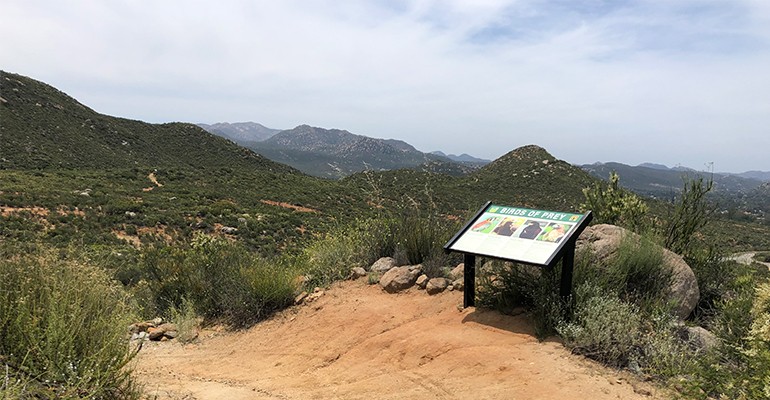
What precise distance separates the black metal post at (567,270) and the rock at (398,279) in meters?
2.61

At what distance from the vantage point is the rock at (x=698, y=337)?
185 inches

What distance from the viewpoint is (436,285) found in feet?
22.8

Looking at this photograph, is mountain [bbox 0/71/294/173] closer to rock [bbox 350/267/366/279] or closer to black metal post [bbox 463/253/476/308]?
rock [bbox 350/267/366/279]

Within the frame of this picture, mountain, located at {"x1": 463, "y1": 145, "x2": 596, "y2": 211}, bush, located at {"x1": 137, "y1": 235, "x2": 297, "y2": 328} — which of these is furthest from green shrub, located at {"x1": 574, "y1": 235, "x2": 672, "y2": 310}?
mountain, located at {"x1": 463, "y1": 145, "x2": 596, "y2": 211}

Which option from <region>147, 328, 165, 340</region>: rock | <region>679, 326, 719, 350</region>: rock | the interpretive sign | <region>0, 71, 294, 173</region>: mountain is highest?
<region>0, 71, 294, 173</region>: mountain

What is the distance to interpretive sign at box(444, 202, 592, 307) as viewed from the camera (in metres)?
5.19

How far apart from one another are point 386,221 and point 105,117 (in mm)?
60846

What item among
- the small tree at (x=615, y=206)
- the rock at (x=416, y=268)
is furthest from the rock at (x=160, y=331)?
the small tree at (x=615, y=206)

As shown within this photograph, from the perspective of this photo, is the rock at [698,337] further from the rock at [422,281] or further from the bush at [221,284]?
the bush at [221,284]

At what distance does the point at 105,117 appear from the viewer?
57781 millimetres

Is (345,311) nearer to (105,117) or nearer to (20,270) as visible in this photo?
(20,270)

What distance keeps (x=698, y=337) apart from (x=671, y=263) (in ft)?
4.09

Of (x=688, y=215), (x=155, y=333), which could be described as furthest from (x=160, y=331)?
(x=688, y=215)

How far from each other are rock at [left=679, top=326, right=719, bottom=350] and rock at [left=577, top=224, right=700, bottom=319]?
331mm
